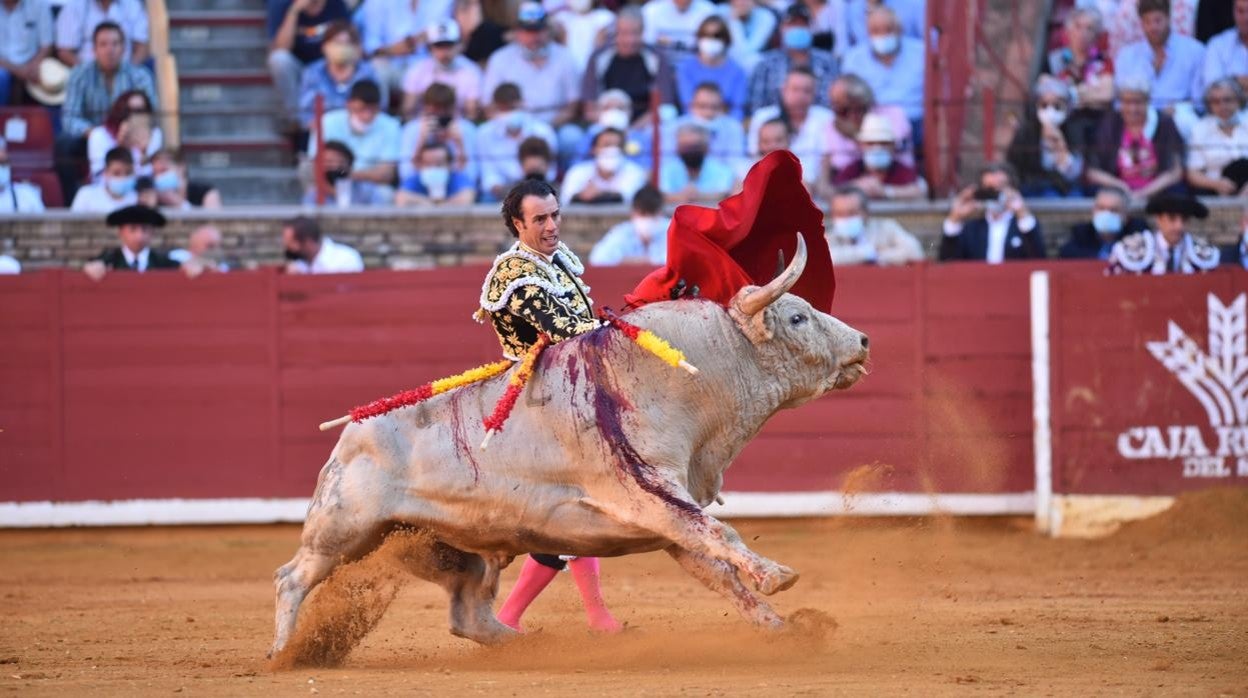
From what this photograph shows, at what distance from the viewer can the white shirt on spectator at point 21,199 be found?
10812 millimetres

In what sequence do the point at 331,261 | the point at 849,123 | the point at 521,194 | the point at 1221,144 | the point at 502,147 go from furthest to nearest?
1. the point at 502,147
2. the point at 849,123
3. the point at 1221,144
4. the point at 331,261
5. the point at 521,194

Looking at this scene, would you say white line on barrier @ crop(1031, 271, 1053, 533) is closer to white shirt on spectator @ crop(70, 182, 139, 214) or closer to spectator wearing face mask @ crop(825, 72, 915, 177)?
spectator wearing face mask @ crop(825, 72, 915, 177)

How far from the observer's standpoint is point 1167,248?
942 centimetres

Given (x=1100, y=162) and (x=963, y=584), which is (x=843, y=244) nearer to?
(x=1100, y=162)

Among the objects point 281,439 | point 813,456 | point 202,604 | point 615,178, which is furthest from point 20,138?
point 813,456

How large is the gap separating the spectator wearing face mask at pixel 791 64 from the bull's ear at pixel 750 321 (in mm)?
5830

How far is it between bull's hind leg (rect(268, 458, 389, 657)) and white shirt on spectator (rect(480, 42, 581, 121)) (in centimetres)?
588

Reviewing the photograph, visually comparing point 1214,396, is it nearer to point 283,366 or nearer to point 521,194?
point 283,366

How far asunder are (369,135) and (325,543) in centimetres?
582

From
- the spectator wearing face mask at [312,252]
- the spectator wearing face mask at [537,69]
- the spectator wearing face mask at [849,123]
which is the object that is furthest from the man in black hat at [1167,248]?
the spectator wearing face mask at [312,252]

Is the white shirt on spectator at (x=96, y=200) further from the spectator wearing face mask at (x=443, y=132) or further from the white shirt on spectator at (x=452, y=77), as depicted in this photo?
the white shirt on spectator at (x=452, y=77)

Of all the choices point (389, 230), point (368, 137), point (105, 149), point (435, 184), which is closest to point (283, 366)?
point (389, 230)

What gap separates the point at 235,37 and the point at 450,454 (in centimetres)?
771

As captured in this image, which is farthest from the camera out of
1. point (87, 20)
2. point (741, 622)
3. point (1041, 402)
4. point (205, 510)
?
point (87, 20)
